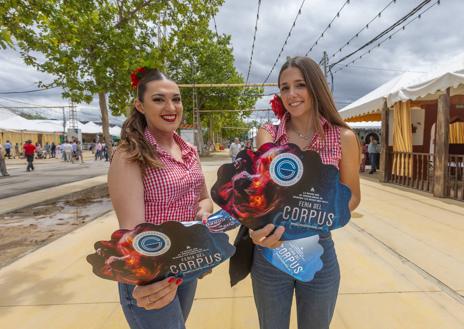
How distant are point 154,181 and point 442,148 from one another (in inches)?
287

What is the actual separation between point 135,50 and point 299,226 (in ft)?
25.8

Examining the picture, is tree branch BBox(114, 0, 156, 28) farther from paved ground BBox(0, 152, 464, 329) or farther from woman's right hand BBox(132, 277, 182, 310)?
woman's right hand BBox(132, 277, 182, 310)

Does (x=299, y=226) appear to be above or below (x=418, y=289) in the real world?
above

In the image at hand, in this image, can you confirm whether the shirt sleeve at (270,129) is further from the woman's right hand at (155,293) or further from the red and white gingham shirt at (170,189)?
the woman's right hand at (155,293)

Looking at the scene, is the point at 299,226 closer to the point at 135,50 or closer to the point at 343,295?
the point at 343,295

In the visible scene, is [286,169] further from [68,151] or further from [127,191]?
[68,151]

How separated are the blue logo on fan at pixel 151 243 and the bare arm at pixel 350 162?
2.47 ft

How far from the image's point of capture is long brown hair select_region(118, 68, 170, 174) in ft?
3.88

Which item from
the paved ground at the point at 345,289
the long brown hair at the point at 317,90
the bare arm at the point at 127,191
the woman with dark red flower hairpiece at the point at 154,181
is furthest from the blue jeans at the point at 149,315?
the paved ground at the point at 345,289

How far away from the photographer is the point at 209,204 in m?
1.56

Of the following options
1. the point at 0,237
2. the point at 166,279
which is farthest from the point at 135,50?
the point at 166,279

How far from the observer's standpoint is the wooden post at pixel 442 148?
6.64 m

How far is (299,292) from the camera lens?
1.37 metres

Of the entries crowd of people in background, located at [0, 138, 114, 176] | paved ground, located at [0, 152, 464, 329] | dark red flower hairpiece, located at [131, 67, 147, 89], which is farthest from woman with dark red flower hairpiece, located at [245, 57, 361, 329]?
crowd of people in background, located at [0, 138, 114, 176]
